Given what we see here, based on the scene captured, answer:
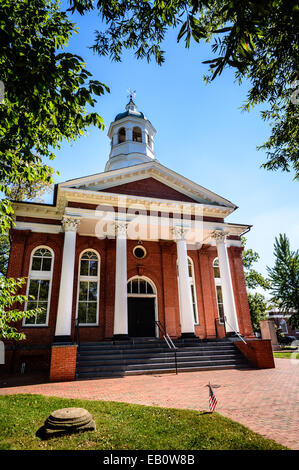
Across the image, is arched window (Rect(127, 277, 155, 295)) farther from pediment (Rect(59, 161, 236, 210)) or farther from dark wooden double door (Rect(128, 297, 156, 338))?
pediment (Rect(59, 161, 236, 210))

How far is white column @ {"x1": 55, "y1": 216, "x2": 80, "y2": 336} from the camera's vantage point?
11.3 meters

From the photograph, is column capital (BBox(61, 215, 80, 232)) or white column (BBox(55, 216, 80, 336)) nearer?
white column (BBox(55, 216, 80, 336))

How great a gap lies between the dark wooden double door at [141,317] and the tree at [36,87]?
11965 mm

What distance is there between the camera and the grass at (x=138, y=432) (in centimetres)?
346

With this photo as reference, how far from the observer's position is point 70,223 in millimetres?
12938

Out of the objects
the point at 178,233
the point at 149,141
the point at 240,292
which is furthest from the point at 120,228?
the point at 149,141

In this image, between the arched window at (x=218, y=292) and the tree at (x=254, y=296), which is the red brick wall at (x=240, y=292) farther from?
the tree at (x=254, y=296)

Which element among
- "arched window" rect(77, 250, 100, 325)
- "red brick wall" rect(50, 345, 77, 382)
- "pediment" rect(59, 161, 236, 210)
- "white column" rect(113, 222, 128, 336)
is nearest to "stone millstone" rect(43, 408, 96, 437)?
"red brick wall" rect(50, 345, 77, 382)

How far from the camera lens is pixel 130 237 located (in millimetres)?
16844

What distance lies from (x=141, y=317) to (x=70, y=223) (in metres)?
Result: 7.24

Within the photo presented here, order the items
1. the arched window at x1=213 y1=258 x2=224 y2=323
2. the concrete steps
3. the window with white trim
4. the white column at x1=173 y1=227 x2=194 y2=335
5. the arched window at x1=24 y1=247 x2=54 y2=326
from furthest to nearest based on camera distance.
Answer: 1. the window with white trim
2. the arched window at x1=213 y1=258 x2=224 y2=323
3. the arched window at x1=24 y1=247 x2=54 y2=326
4. the white column at x1=173 y1=227 x2=194 y2=335
5. the concrete steps

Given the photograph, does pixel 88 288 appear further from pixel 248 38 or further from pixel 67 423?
pixel 248 38

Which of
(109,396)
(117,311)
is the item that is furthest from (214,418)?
(117,311)

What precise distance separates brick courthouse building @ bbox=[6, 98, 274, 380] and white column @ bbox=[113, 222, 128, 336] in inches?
1.8
